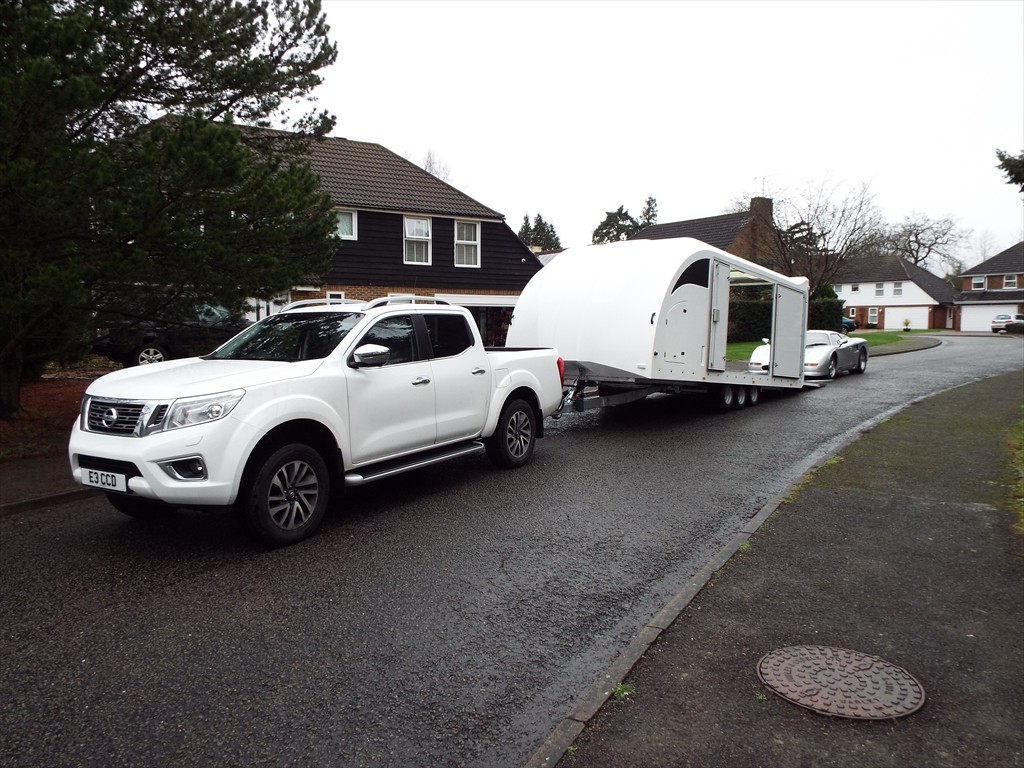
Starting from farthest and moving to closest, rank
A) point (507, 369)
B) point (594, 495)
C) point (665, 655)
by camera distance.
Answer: point (507, 369) → point (594, 495) → point (665, 655)

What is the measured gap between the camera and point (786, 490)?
7.27 metres

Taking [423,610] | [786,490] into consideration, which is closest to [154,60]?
[423,610]

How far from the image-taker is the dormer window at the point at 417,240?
24594 mm

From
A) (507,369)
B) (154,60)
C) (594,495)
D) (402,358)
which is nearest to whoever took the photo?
(402,358)

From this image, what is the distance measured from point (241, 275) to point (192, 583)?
5.12 meters

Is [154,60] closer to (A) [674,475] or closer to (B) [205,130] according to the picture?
(B) [205,130]

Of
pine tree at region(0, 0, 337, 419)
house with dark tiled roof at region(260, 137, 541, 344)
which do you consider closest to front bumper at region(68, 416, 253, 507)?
pine tree at region(0, 0, 337, 419)

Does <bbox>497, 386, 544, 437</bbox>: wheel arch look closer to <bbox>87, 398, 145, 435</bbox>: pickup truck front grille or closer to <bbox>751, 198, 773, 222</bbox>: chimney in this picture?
<bbox>87, 398, 145, 435</bbox>: pickup truck front grille

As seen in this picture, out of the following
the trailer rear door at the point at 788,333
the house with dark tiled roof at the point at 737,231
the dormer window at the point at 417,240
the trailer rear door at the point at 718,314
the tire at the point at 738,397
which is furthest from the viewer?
the house with dark tiled roof at the point at 737,231

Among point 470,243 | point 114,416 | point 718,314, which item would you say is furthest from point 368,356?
point 470,243

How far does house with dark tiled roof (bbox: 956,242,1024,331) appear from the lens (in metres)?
69.3

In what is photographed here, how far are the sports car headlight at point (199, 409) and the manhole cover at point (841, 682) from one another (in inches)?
154

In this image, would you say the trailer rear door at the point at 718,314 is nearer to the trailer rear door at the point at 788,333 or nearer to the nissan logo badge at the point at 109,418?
the trailer rear door at the point at 788,333

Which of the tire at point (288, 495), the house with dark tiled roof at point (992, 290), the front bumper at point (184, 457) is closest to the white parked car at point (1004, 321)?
the house with dark tiled roof at point (992, 290)
